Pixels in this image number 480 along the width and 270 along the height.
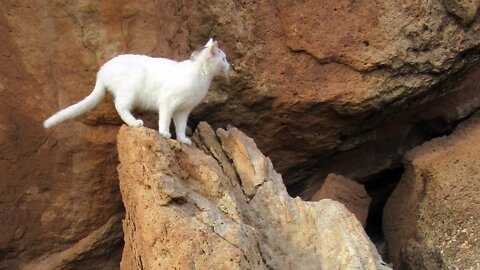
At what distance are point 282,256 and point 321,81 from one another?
186cm

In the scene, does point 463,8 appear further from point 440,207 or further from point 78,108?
point 78,108

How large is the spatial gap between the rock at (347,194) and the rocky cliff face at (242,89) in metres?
0.31

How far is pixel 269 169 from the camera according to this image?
16.1ft

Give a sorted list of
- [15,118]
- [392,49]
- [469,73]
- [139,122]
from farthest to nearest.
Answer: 1. [469,73]
2. [392,49]
3. [15,118]
4. [139,122]

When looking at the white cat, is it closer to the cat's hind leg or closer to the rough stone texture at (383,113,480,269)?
the cat's hind leg

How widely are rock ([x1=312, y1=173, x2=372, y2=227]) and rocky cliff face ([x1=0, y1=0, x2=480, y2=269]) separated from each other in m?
0.31

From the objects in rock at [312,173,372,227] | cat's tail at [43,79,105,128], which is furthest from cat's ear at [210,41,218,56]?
rock at [312,173,372,227]

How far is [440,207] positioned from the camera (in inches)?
225

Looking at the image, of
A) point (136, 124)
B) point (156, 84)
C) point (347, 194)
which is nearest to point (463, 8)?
point (347, 194)

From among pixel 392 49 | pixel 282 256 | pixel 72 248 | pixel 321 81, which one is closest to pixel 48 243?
pixel 72 248

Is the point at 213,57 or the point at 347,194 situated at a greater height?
the point at 213,57

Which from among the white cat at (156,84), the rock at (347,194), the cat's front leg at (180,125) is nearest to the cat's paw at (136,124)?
the white cat at (156,84)

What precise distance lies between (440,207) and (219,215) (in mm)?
2270

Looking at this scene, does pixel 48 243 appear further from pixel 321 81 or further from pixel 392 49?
pixel 392 49
